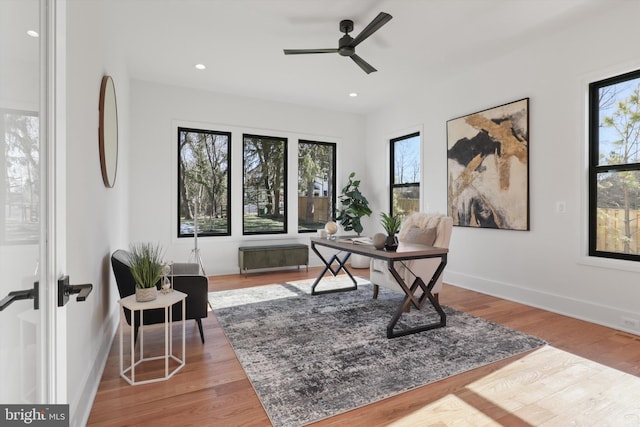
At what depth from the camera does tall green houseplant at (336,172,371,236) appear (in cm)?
598

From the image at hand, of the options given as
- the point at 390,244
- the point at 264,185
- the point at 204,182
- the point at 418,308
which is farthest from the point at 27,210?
the point at 264,185

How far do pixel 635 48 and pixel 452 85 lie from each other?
2030 mm

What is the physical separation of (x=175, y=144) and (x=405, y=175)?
3.80 m

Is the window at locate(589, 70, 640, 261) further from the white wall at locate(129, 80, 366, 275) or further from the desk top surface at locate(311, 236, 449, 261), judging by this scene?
the white wall at locate(129, 80, 366, 275)

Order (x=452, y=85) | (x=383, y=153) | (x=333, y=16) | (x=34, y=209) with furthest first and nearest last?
(x=383, y=153) → (x=452, y=85) → (x=333, y=16) → (x=34, y=209)

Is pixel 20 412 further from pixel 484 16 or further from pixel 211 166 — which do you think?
pixel 211 166

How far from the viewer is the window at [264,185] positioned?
5613mm

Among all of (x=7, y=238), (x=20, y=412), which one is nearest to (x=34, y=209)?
(x=7, y=238)

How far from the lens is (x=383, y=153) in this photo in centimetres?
610

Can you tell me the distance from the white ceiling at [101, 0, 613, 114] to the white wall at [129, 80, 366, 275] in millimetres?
333

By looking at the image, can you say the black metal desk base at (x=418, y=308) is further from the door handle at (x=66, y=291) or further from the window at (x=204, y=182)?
the window at (x=204, y=182)

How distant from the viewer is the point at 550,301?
11.5 ft

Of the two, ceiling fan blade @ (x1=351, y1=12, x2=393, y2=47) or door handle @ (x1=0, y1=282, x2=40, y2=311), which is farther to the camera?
ceiling fan blade @ (x1=351, y1=12, x2=393, y2=47)
